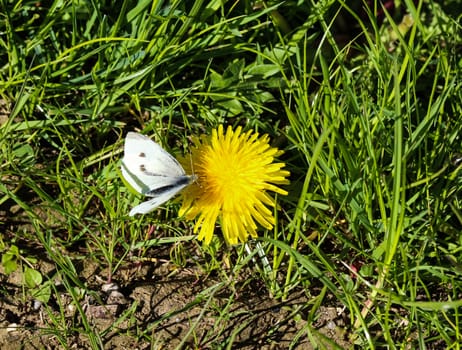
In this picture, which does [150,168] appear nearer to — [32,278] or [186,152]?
[186,152]

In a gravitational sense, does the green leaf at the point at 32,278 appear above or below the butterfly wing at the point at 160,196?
below

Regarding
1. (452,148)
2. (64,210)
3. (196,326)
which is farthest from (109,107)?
(452,148)

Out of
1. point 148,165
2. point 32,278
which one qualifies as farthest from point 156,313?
point 148,165

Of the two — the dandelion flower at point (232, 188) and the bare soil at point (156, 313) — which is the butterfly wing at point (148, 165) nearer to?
the dandelion flower at point (232, 188)

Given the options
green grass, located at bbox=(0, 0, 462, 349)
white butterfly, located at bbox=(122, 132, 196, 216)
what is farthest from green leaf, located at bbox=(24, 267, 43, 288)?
white butterfly, located at bbox=(122, 132, 196, 216)

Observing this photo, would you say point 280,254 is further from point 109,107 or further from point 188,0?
point 188,0

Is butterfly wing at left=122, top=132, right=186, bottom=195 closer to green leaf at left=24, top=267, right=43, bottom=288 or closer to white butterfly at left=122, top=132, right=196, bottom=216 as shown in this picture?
white butterfly at left=122, top=132, right=196, bottom=216

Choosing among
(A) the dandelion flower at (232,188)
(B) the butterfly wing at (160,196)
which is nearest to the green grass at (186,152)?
(A) the dandelion flower at (232,188)
